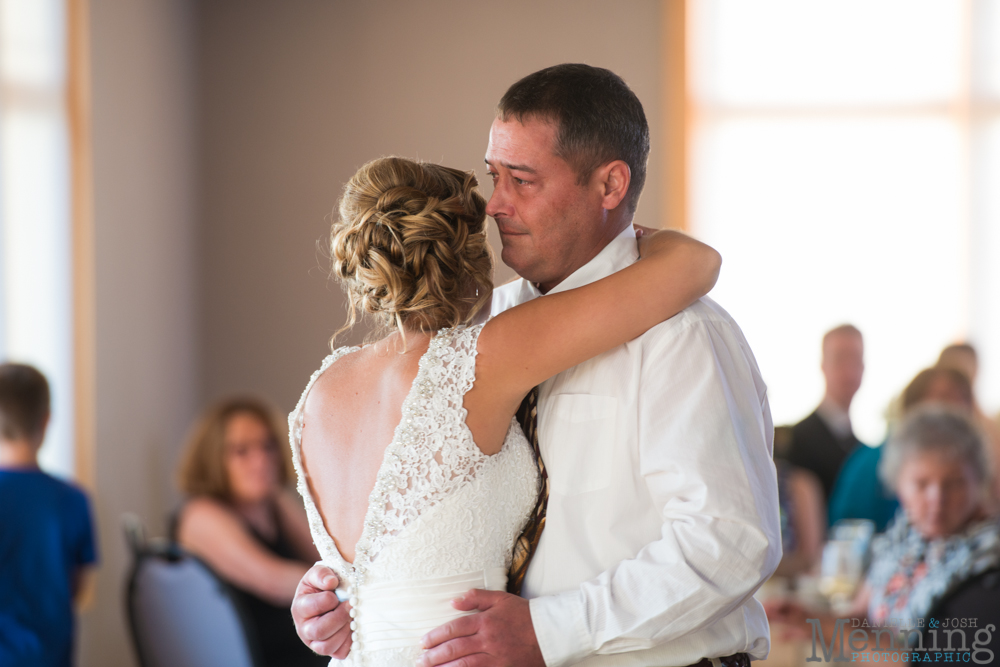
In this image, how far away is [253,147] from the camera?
524cm

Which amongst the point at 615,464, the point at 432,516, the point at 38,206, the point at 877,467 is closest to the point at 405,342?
the point at 432,516

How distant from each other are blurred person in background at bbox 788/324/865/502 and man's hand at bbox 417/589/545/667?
10.2 feet

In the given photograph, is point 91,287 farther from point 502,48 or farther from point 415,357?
point 415,357

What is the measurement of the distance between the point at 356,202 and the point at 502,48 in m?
4.07

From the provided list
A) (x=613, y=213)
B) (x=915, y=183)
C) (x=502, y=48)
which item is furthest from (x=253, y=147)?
(x=613, y=213)

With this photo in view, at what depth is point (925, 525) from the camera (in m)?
2.63

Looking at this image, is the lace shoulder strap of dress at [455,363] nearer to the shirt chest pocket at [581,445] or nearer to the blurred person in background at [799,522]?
the shirt chest pocket at [581,445]

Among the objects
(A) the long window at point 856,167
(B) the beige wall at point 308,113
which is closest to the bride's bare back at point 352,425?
(B) the beige wall at point 308,113

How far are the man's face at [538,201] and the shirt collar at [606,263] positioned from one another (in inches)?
1.1

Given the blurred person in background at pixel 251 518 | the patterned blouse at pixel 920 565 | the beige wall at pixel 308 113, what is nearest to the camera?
the patterned blouse at pixel 920 565

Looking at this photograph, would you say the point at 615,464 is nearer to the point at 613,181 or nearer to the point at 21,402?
the point at 613,181

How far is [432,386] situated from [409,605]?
1.06 ft

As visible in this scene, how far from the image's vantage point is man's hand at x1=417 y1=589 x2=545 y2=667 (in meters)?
1.32

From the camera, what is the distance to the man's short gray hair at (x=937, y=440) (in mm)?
2686
